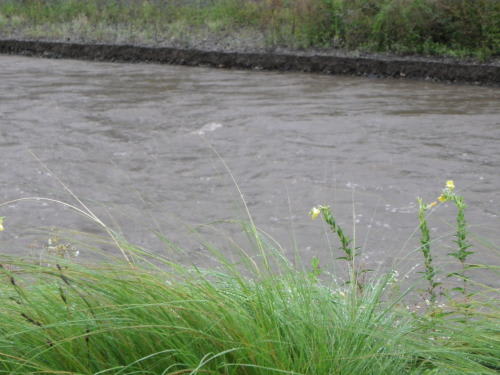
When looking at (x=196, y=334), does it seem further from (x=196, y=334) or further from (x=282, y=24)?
(x=282, y=24)

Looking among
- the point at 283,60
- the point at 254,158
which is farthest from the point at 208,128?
the point at 283,60

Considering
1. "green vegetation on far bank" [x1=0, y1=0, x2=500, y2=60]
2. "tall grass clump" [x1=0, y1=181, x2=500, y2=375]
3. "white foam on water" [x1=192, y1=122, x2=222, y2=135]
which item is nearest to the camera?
"tall grass clump" [x1=0, y1=181, x2=500, y2=375]

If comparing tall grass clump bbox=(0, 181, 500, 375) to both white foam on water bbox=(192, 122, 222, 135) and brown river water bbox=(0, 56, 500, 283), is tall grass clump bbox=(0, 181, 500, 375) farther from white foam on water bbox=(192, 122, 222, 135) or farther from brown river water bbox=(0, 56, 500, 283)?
white foam on water bbox=(192, 122, 222, 135)

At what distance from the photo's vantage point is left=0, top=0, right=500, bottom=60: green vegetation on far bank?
49.4 feet

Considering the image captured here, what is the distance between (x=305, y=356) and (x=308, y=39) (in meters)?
14.5

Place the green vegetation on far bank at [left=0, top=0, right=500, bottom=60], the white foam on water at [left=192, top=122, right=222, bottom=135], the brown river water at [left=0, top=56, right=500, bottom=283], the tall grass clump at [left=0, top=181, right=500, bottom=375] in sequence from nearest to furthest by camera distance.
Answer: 1. the tall grass clump at [left=0, top=181, right=500, bottom=375]
2. the brown river water at [left=0, top=56, right=500, bottom=283]
3. the white foam on water at [left=192, top=122, right=222, bottom=135]
4. the green vegetation on far bank at [left=0, top=0, right=500, bottom=60]

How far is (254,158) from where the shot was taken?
8.66m

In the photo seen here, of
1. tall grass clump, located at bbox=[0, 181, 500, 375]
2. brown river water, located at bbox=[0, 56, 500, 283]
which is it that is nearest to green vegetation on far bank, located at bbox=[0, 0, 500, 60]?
brown river water, located at bbox=[0, 56, 500, 283]

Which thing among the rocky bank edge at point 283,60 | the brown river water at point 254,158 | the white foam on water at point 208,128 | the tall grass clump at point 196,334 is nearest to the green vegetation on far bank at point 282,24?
the rocky bank edge at point 283,60

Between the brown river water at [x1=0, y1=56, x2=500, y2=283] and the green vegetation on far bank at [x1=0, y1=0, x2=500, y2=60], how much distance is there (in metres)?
2.02

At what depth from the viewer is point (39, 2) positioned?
23.8 m

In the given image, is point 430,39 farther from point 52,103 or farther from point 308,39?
point 52,103

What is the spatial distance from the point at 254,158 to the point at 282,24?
9.59 m

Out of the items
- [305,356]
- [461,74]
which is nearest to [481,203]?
[305,356]
